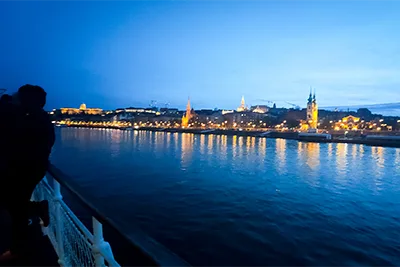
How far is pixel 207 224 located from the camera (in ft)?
27.9

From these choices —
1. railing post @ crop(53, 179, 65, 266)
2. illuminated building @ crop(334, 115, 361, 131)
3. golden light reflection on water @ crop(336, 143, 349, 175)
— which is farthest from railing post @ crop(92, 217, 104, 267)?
illuminated building @ crop(334, 115, 361, 131)

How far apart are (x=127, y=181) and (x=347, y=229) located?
1175 centimetres

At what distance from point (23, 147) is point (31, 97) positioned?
0.48 metres

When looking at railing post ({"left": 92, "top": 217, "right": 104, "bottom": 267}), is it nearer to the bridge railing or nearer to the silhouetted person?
the bridge railing

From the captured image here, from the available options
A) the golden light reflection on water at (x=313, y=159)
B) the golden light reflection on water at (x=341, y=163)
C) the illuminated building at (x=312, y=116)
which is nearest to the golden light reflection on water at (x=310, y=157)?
the golden light reflection on water at (x=313, y=159)

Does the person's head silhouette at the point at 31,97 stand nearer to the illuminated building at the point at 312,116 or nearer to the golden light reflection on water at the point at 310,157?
the golden light reflection on water at the point at 310,157

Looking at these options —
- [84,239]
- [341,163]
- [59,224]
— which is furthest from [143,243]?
[341,163]

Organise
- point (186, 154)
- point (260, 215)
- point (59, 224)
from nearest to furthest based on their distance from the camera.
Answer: point (59, 224) → point (260, 215) → point (186, 154)

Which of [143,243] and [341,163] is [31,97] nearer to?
[143,243]

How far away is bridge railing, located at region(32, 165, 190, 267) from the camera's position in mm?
1007

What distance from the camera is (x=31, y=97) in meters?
2.16

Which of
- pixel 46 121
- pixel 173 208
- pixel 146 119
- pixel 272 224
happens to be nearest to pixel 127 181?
pixel 173 208

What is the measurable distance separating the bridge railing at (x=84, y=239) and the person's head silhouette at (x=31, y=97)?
0.73 metres

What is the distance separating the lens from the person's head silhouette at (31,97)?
2.10 meters
